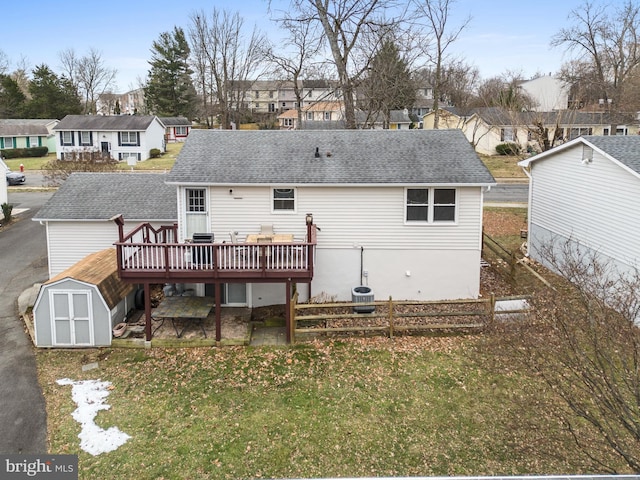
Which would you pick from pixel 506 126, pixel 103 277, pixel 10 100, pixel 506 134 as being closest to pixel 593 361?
pixel 103 277

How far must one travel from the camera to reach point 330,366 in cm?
1280

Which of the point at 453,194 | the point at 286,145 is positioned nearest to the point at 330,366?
the point at 453,194

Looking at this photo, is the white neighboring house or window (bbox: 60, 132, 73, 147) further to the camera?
window (bbox: 60, 132, 73, 147)

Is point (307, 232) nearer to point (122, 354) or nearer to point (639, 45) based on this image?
point (122, 354)

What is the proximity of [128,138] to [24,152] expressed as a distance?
14159 mm

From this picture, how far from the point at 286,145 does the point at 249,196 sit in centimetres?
271

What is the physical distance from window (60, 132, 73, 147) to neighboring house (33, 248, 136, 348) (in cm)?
4366

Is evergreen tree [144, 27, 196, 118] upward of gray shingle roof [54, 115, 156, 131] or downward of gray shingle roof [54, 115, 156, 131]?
upward

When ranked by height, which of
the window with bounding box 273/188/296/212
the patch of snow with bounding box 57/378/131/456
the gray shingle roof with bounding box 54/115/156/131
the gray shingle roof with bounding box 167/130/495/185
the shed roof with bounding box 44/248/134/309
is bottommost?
the patch of snow with bounding box 57/378/131/456

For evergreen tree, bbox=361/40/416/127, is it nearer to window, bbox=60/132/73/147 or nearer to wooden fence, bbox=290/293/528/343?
wooden fence, bbox=290/293/528/343

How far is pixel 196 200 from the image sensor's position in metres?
16.5

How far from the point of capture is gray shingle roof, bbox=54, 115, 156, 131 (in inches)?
2012

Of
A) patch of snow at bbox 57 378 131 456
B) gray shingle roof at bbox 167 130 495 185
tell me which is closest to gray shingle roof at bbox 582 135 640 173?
gray shingle roof at bbox 167 130 495 185

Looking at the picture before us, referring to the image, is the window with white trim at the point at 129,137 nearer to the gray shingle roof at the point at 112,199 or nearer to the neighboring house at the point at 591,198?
the gray shingle roof at the point at 112,199
